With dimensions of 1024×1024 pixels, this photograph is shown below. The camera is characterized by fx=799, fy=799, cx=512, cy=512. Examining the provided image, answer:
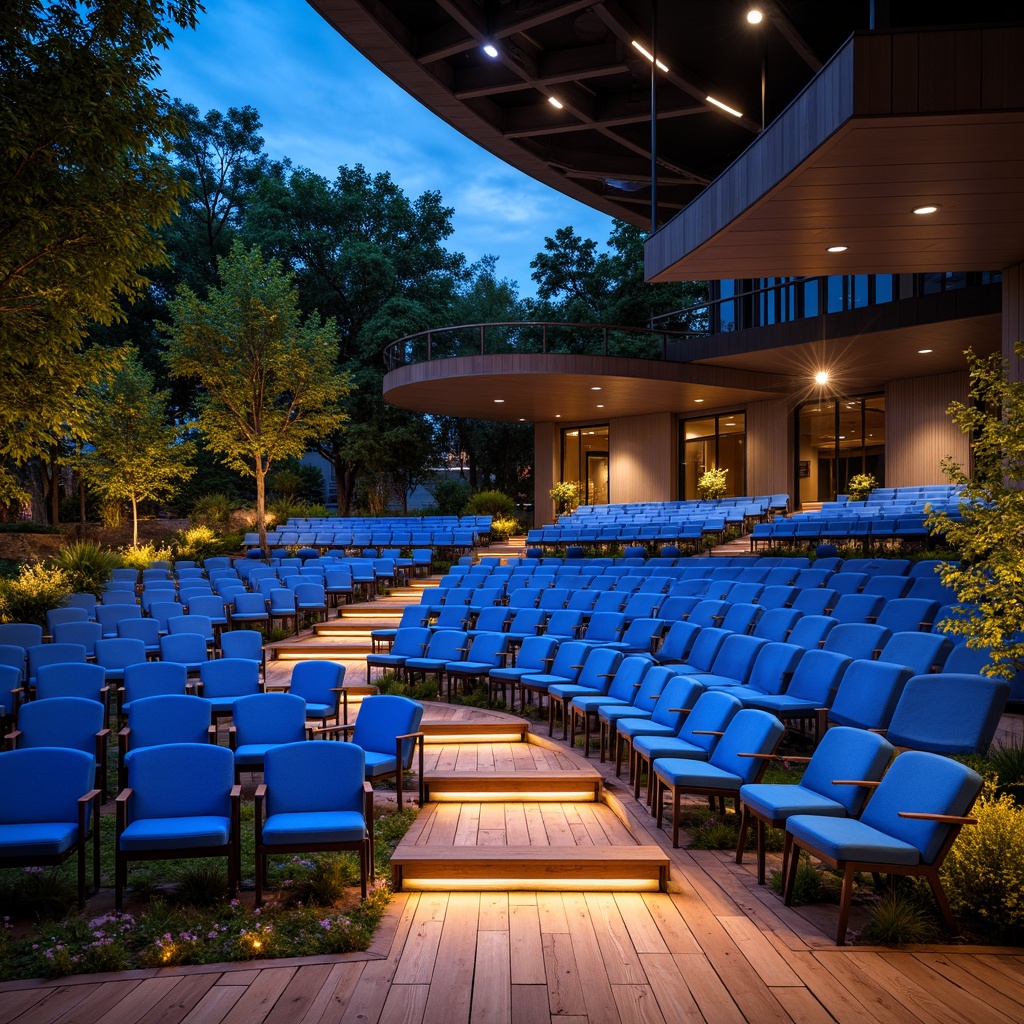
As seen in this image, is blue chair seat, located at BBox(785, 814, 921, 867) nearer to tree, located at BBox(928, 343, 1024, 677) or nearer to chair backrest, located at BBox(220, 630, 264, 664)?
tree, located at BBox(928, 343, 1024, 677)

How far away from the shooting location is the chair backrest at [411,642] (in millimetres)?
9523

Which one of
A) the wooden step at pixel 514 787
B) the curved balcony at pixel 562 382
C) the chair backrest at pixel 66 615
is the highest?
the curved balcony at pixel 562 382

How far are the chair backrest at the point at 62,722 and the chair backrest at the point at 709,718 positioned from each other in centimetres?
404

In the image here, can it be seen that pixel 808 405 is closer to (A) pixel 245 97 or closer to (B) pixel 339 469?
(B) pixel 339 469

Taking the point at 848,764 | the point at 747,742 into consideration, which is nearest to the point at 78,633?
the point at 747,742

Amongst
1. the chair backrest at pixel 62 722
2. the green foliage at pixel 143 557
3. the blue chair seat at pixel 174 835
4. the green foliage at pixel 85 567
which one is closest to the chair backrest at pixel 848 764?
the blue chair seat at pixel 174 835

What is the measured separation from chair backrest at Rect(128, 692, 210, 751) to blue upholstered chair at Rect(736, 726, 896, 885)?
350 cm

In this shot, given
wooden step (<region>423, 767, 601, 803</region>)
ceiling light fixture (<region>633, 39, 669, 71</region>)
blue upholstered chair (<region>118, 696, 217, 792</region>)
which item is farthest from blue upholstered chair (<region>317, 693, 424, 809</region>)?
ceiling light fixture (<region>633, 39, 669, 71</region>)

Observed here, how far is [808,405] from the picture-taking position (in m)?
21.7

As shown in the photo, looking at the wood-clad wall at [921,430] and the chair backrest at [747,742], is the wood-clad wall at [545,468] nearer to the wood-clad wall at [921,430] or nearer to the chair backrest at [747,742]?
the wood-clad wall at [921,430]

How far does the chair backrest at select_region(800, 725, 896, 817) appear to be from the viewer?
419 centimetres

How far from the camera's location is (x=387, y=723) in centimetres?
588

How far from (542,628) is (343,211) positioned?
84.4 ft

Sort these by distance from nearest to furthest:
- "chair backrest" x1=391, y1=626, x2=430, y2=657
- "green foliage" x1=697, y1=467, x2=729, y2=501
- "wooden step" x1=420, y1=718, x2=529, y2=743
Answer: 1. "wooden step" x1=420, y1=718, x2=529, y2=743
2. "chair backrest" x1=391, y1=626, x2=430, y2=657
3. "green foliage" x1=697, y1=467, x2=729, y2=501
